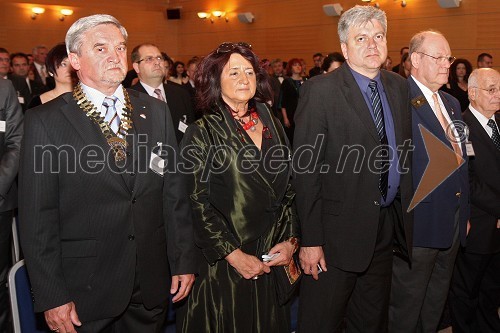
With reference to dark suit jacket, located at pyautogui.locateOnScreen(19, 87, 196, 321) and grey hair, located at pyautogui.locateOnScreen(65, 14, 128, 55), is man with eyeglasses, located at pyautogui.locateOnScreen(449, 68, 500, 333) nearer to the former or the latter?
dark suit jacket, located at pyautogui.locateOnScreen(19, 87, 196, 321)

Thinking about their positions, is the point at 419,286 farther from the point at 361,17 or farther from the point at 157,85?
the point at 157,85

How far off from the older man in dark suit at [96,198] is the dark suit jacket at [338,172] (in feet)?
2.33

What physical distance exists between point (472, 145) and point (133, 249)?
7.15ft

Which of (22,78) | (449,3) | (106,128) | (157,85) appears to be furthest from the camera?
(449,3)

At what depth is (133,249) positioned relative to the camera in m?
2.12

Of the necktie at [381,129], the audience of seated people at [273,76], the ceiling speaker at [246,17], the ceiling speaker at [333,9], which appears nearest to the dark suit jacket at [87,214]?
the necktie at [381,129]

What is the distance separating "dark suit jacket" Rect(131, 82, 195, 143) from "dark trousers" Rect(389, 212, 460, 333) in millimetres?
2754

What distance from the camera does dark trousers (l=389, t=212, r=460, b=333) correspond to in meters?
2.91

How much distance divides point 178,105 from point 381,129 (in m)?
2.91

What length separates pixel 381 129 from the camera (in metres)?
2.60

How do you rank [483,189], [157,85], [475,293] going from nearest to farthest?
1. [483,189]
2. [475,293]
3. [157,85]

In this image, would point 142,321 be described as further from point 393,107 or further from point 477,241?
point 477,241

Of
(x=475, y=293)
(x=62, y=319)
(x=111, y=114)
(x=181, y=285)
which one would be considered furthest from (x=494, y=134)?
(x=62, y=319)

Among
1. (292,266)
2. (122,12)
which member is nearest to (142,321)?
(292,266)
